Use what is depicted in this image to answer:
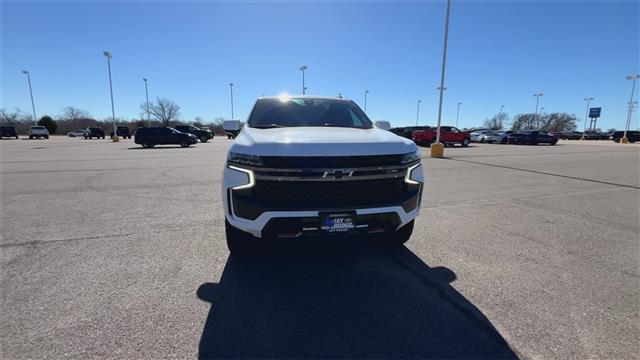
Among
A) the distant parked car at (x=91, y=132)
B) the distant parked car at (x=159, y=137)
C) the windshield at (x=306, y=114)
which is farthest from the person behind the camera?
the distant parked car at (x=91, y=132)

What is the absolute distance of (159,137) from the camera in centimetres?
2636

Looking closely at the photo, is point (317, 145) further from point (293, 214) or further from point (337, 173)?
point (293, 214)

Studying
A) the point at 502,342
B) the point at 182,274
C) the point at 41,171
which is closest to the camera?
the point at 502,342

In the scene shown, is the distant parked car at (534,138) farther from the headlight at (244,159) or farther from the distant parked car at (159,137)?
the headlight at (244,159)

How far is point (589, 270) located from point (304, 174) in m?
3.26

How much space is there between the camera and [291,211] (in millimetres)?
2695

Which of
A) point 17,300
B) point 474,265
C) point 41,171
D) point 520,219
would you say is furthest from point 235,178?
point 41,171

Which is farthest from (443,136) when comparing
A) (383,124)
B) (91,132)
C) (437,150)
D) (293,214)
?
(91,132)

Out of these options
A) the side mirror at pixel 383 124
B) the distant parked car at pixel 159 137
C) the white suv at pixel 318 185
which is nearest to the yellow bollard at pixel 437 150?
the side mirror at pixel 383 124

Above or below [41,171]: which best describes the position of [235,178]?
above

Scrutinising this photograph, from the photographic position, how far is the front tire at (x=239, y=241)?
10.5 feet

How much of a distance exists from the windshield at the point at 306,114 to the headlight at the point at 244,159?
43.6 inches

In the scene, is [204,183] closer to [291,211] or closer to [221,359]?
[291,211]

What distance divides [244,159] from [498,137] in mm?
42065
